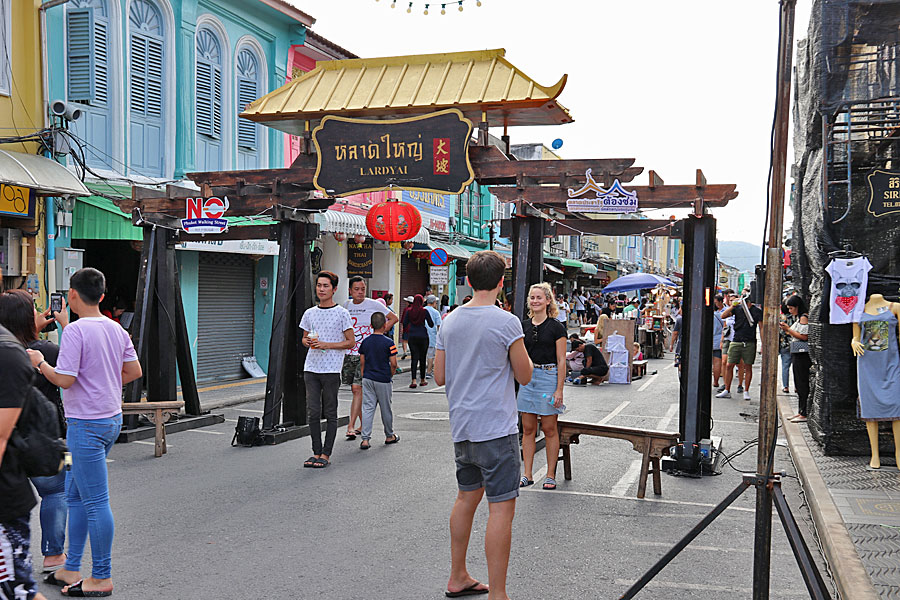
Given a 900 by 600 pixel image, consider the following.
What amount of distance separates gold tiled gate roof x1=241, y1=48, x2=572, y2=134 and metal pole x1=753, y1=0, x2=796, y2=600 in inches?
197

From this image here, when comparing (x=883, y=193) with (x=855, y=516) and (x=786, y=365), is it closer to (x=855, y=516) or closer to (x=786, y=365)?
(x=855, y=516)

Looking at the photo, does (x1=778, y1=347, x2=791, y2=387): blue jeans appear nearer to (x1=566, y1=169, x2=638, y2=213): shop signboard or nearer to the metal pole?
(x1=566, y1=169, x2=638, y2=213): shop signboard

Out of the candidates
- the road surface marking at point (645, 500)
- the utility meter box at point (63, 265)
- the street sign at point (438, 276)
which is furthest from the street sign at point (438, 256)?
the road surface marking at point (645, 500)

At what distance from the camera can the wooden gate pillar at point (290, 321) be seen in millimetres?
10320

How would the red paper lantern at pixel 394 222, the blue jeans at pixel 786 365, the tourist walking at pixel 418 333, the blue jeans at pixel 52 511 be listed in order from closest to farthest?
1. the blue jeans at pixel 52 511
2. the blue jeans at pixel 786 365
3. the red paper lantern at pixel 394 222
4. the tourist walking at pixel 418 333

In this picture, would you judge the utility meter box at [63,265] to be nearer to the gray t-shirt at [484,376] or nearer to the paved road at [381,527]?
the paved road at [381,527]

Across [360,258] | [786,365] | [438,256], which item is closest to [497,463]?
[786,365]

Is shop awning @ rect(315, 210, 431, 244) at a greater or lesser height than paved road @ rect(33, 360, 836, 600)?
greater

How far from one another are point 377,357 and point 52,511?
5084mm

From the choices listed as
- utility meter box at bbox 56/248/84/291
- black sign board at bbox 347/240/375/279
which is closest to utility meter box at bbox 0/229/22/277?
utility meter box at bbox 56/248/84/291

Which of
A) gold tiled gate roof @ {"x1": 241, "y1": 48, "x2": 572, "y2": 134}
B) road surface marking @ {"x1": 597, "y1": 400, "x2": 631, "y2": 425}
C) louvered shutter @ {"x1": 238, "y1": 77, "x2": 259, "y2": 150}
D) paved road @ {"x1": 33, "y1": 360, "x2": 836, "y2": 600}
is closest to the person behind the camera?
paved road @ {"x1": 33, "y1": 360, "x2": 836, "y2": 600}

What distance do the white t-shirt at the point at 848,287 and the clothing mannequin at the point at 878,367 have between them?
122mm

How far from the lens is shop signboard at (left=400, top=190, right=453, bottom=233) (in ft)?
81.0

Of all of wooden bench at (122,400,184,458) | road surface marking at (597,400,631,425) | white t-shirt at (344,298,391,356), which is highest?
white t-shirt at (344,298,391,356)
